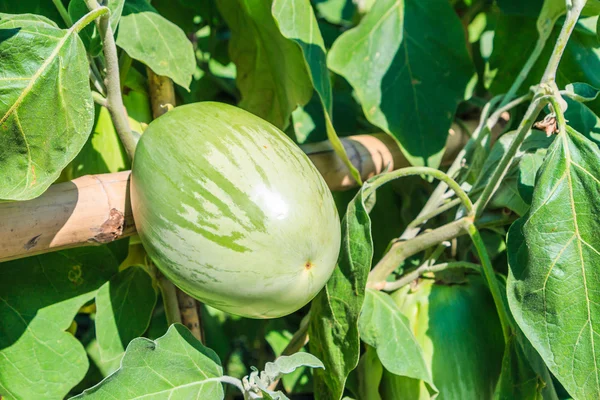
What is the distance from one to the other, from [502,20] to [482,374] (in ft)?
1.66

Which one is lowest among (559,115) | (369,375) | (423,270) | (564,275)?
(369,375)

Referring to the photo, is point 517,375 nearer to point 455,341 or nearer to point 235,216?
point 455,341

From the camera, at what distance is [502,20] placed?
97 centimetres

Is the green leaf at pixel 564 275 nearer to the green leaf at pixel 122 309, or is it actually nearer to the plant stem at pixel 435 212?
the plant stem at pixel 435 212

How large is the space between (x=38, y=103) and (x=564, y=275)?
1.53 feet

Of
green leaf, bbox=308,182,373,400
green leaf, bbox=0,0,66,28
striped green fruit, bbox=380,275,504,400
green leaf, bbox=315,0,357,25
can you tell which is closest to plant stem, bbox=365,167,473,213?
green leaf, bbox=308,182,373,400

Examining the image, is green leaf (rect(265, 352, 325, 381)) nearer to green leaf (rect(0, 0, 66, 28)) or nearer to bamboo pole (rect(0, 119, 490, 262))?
bamboo pole (rect(0, 119, 490, 262))

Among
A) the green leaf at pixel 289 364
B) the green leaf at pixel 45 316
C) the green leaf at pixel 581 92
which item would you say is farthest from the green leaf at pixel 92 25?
the green leaf at pixel 581 92

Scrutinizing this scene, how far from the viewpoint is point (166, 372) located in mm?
608

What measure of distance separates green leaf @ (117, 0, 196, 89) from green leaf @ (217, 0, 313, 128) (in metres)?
0.11

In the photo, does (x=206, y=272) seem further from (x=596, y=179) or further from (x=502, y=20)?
(x=502, y=20)

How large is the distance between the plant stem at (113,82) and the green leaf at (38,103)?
0.12 ft

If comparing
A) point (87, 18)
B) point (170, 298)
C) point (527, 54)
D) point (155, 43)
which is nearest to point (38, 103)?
point (87, 18)

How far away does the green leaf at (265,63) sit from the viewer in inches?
31.0
